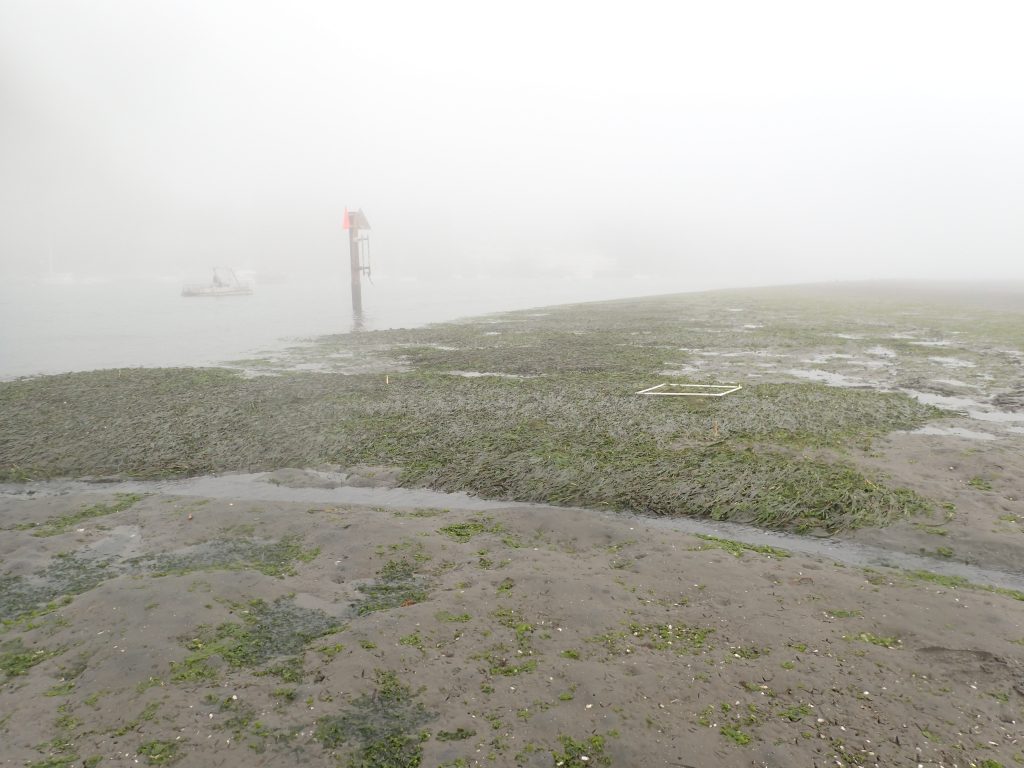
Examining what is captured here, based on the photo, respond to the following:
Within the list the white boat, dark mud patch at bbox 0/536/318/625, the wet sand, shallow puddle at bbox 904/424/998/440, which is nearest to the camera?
the wet sand

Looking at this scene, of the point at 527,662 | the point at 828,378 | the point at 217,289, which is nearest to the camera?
the point at 527,662

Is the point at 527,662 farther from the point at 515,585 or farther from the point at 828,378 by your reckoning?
the point at 828,378

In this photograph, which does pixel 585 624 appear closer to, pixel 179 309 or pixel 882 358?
pixel 882 358

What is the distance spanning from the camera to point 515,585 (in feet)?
27.6

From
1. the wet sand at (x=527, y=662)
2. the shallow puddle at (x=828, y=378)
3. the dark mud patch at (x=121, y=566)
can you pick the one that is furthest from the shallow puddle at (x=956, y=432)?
the dark mud patch at (x=121, y=566)

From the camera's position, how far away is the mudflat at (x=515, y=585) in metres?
5.77

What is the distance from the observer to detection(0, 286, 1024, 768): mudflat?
577 centimetres

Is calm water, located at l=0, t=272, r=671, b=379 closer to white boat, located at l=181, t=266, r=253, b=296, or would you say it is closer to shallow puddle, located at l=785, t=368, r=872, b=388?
white boat, located at l=181, t=266, r=253, b=296

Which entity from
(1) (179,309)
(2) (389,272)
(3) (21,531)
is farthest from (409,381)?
(2) (389,272)

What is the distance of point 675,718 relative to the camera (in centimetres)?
587

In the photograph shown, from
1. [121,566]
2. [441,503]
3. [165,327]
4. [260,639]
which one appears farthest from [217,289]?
[260,639]

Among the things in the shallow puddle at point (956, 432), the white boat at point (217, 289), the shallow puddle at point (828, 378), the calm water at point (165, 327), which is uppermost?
the white boat at point (217, 289)

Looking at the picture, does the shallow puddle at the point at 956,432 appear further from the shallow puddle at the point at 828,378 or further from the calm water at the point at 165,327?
the calm water at the point at 165,327

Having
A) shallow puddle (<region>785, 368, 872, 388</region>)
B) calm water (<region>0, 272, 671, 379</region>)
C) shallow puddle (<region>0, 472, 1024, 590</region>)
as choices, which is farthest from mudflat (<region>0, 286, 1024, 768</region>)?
calm water (<region>0, 272, 671, 379</region>)
